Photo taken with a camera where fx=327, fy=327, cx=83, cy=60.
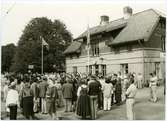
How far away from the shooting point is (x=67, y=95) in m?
13.4

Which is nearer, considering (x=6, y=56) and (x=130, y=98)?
(x=130, y=98)

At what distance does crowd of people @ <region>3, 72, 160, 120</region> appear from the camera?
11570 millimetres

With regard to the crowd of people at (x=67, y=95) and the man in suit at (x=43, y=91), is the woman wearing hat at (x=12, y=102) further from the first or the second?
the man in suit at (x=43, y=91)

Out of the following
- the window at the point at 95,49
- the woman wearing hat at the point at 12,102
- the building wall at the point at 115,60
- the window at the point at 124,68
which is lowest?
the woman wearing hat at the point at 12,102

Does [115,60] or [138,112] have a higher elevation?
[115,60]

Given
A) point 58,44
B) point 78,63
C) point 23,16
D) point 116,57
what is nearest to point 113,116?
point 23,16

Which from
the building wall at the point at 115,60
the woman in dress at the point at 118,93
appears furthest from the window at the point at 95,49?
the woman in dress at the point at 118,93

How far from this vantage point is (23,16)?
1257 centimetres

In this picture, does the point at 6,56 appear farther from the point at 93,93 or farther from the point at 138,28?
the point at 138,28

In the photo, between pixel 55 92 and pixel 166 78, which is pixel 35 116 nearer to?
pixel 55 92

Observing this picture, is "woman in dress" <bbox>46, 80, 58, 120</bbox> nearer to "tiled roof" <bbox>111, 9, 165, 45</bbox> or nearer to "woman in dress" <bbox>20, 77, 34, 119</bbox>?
"woman in dress" <bbox>20, 77, 34, 119</bbox>

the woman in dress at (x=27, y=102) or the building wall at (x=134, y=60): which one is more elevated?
the building wall at (x=134, y=60)

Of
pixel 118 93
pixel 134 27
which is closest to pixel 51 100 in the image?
pixel 118 93

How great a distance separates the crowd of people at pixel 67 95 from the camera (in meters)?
11.6
